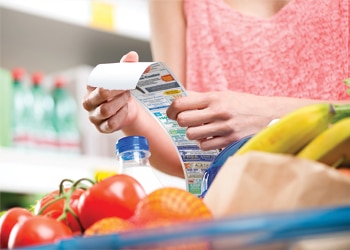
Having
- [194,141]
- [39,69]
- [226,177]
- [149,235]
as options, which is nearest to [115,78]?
[194,141]

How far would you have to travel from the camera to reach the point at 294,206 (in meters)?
0.48

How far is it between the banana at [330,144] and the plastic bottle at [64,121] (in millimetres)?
2403

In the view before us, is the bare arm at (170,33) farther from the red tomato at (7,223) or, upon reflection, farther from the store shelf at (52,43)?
the store shelf at (52,43)

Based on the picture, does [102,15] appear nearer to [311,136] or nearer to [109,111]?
[109,111]

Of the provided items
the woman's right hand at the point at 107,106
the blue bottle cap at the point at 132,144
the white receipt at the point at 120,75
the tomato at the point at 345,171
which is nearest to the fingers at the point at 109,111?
the woman's right hand at the point at 107,106

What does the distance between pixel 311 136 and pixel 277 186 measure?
71mm

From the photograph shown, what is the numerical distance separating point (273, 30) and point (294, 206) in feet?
3.65

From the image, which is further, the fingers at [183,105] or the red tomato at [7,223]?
the fingers at [183,105]

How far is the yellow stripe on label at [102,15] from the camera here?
3.16 metres

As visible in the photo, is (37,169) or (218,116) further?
(37,169)

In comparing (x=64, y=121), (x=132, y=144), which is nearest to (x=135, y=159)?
(x=132, y=144)

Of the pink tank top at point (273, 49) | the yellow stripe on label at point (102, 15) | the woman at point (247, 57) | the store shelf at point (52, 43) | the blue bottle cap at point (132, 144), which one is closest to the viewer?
the blue bottle cap at point (132, 144)

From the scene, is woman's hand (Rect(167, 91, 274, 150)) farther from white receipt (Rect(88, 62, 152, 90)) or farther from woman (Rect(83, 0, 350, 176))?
white receipt (Rect(88, 62, 152, 90))

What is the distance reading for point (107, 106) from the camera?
43.3 inches
